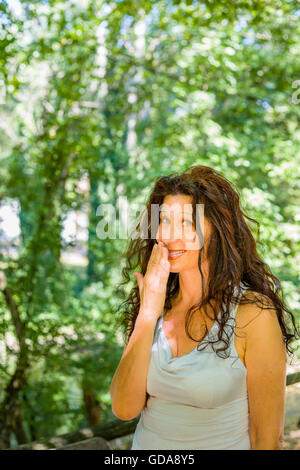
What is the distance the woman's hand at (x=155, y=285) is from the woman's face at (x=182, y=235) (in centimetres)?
5

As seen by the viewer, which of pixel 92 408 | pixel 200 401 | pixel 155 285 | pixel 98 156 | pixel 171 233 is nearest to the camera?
pixel 200 401

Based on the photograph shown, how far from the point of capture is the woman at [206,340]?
1.52m

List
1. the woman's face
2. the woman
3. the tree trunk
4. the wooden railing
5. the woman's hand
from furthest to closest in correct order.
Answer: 1. the tree trunk
2. the wooden railing
3. the woman's face
4. the woman's hand
5. the woman

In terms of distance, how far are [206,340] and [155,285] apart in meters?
0.25

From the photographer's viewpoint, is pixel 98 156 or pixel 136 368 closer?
pixel 136 368

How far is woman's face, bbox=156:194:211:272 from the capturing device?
5.68 feet

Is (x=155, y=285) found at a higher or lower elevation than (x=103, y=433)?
higher

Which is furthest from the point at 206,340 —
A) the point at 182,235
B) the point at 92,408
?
the point at 92,408

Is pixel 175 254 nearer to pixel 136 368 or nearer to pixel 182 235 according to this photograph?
pixel 182 235

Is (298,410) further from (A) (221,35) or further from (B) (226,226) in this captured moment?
(A) (221,35)

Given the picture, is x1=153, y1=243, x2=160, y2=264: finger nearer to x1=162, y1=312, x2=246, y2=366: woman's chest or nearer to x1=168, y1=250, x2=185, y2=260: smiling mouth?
x1=168, y1=250, x2=185, y2=260: smiling mouth

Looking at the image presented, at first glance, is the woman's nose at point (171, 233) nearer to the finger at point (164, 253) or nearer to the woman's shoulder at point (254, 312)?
the finger at point (164, 253)

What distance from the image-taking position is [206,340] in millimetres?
Answer: 1622

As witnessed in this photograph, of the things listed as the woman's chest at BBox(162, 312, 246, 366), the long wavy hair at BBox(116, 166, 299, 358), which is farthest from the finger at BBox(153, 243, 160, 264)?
the woman's chest at BBox(162, 312, 246, 366)
